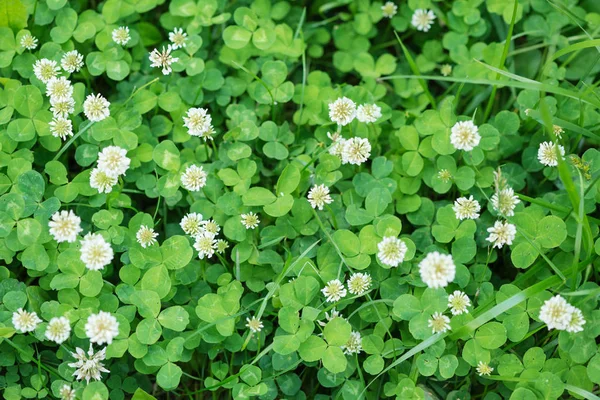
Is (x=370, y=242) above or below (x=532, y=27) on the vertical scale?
below

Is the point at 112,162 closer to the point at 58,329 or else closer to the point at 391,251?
the point at 58,329

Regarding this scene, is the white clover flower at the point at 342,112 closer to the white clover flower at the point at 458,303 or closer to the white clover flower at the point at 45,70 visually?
the white clover flower at the point at 458,303

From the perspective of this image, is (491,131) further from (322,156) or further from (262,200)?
(262,200)

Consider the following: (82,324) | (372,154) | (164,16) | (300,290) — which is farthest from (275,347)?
(164,16)

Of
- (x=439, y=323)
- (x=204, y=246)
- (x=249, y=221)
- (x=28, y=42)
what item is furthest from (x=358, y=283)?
(x=28, y=42)

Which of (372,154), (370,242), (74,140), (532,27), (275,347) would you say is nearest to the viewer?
(275,347)

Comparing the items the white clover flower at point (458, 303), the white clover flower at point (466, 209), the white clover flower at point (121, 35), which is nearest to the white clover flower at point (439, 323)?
the white clover flower at point (458, 303)
